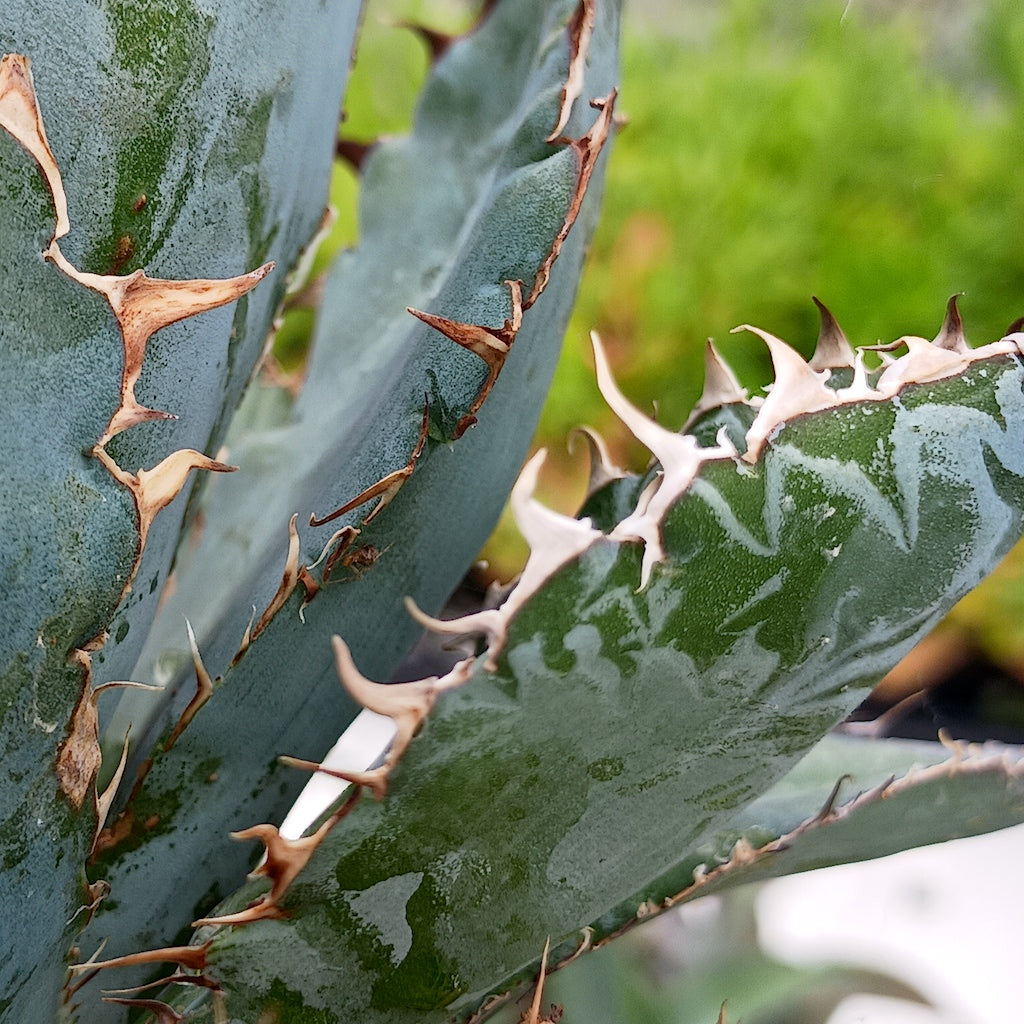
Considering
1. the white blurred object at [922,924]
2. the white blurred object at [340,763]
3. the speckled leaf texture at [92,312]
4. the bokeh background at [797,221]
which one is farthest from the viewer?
the bokeh background at [797,221]

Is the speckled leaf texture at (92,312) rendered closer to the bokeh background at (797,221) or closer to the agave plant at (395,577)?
the agave plant at (395,577)

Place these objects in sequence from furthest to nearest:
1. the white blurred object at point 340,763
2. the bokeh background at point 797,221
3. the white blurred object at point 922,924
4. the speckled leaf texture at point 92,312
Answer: the bokeh background at point 797,221 → the white blurred object at point 340,763 → the white blurred object at point 922,924 → the speckled leaf texture at point 92,312

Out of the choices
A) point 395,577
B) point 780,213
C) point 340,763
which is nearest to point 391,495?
point 395,577

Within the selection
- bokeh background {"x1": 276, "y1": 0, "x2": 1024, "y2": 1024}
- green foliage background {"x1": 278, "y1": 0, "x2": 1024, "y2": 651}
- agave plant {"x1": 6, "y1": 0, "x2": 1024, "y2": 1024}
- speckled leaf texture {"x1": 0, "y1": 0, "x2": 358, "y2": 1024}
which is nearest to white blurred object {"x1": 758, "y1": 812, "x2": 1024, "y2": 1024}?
agave plant {"x1": 6, "y1": 0, "x2": 1024, "y2": 1024}

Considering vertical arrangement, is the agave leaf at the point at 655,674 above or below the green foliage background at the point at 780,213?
above

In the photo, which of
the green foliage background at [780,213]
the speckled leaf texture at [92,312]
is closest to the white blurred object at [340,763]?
the speckled leaf texture at [92,312]

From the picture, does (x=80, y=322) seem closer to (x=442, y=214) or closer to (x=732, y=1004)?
(x=442, y=214)

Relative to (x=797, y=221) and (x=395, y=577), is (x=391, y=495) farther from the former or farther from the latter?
(x=797, y=221)
